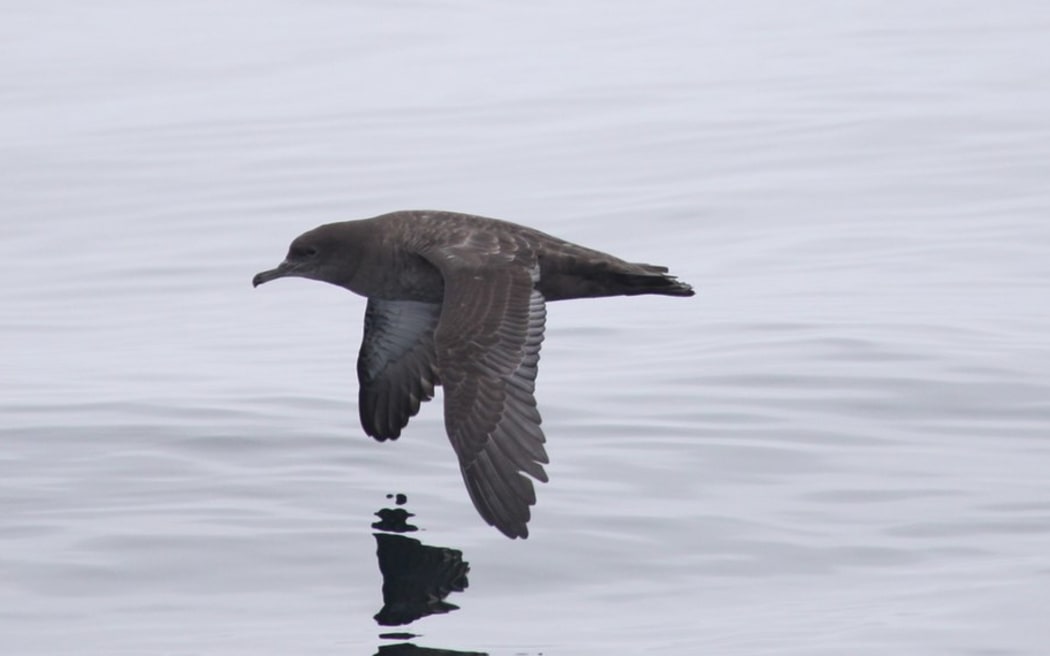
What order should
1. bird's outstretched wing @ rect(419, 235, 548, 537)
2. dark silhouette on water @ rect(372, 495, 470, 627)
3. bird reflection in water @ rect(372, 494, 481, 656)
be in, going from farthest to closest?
bird's outstretched wing @ rect(419, 235, 548, 537)
dark silhouette on water @ rect(372, 495, 470, 627)
bird reflection in water @ rect(372, 494, 481, 656)

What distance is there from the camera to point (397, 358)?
1048cm

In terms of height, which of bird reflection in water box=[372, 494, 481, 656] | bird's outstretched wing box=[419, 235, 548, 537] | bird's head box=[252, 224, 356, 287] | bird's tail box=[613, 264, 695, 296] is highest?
bird's head box=[252, 224, 356, 287]

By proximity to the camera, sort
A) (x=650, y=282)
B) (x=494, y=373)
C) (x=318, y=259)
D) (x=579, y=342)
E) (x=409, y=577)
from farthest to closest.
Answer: (x=579, y=342), (x=318, y=259), (x=650, y=282), (x=494, y=373), (x=409, y=577)

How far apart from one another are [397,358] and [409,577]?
2359 mm

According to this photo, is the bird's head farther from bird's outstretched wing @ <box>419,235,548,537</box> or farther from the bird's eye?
bird's outstretched wing @ <box>419,235,548,537</box>

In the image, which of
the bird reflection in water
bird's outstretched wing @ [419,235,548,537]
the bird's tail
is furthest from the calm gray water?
the bird's tail

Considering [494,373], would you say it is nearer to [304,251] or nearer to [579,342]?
[304,251]

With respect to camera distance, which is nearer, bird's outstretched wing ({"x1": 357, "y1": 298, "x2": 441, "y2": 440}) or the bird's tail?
the bird's tail

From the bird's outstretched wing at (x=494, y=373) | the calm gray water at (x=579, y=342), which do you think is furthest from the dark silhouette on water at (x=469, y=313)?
the calm gray water at (x=579, y=342)

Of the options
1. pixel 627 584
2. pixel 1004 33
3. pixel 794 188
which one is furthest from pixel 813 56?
pixel 627 584

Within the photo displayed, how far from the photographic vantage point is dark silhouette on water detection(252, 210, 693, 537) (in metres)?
8.42

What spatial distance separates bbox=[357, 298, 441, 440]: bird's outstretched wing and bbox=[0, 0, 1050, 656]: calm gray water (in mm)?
221

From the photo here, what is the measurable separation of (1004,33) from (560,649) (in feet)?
63.1

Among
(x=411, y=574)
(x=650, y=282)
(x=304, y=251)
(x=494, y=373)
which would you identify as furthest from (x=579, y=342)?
(x=411, y=574)
